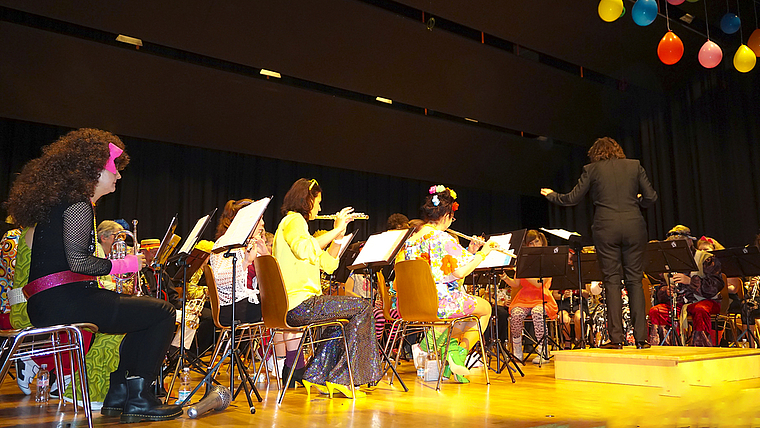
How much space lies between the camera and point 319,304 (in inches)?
142

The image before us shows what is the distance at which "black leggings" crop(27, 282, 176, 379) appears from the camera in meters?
2.60

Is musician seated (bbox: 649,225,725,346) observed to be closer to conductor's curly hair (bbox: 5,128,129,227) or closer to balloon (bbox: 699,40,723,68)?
balloon (bbox: 699,40,723,68)

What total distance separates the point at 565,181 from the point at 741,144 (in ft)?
9.73

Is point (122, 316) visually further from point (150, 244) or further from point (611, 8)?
point (611, 8)

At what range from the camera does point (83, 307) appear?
8.62 ft

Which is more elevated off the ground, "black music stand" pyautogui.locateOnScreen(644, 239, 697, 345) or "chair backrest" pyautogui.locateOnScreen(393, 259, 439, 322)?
"black music stand" pyautogui.locateOnScreen(644, 239, 697, 345)

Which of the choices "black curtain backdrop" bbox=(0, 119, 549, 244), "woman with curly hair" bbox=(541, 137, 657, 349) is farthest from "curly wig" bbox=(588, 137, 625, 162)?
"black curtain backdrop" bbox=(0, 119, 549, 244)

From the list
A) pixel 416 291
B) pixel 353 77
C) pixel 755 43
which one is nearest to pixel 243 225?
pixel 416 291

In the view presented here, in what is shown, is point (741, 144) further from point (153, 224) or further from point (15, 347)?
point (15, 347)

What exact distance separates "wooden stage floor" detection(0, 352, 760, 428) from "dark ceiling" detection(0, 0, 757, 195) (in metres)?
3.63

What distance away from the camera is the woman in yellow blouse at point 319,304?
362cm

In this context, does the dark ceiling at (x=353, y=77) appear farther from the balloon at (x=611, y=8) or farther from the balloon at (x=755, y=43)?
the balloon at (x=755, y=43)

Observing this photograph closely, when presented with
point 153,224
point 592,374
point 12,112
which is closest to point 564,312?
point 592,374

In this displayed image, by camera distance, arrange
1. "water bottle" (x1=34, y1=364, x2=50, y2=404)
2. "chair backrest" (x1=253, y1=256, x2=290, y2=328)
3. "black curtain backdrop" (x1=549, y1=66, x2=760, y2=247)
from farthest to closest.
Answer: "black curtain backdrop" (x1=549, y1=66, x2=760, y2=247) → "water bottle" (x1=34, y1=364, x2=50, y2=404) → "chair backrest" (x1=253, y1=256, x2=290, y2=328)
